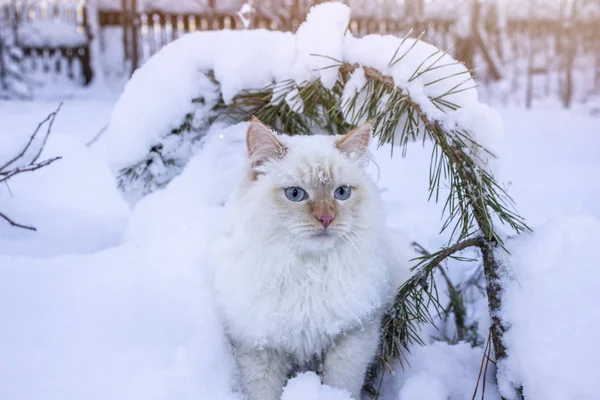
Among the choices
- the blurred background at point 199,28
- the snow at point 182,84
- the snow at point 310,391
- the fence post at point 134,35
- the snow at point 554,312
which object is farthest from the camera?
the blurred background at point 199,28

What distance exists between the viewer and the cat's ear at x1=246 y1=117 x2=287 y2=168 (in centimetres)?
143

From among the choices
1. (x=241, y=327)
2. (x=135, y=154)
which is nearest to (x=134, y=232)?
(x=135, y=154)

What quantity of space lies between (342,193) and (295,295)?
1.20ft

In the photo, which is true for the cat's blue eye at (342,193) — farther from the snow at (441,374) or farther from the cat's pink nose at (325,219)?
the snow at (441,374)

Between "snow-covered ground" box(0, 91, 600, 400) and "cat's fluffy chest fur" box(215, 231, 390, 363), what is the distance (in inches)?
5.1

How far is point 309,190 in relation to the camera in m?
1.45

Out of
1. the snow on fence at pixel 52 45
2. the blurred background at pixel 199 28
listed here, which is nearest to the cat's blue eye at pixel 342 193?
the blurred background at pixel 199 28

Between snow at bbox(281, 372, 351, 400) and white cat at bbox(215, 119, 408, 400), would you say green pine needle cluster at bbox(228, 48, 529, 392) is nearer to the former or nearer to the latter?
white cat at bbox(215, 119, 408, 400)

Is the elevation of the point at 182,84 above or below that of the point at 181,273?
above

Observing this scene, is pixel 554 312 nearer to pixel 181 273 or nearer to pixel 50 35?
pixel 181 273

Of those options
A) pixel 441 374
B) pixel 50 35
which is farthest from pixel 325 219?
pixel 50 35

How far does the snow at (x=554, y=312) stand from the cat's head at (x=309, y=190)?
47 cm

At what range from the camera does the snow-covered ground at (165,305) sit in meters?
1.22

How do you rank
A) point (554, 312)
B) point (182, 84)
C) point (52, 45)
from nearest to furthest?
point (554, 312)
point (182, 84)
point (52, 45)
